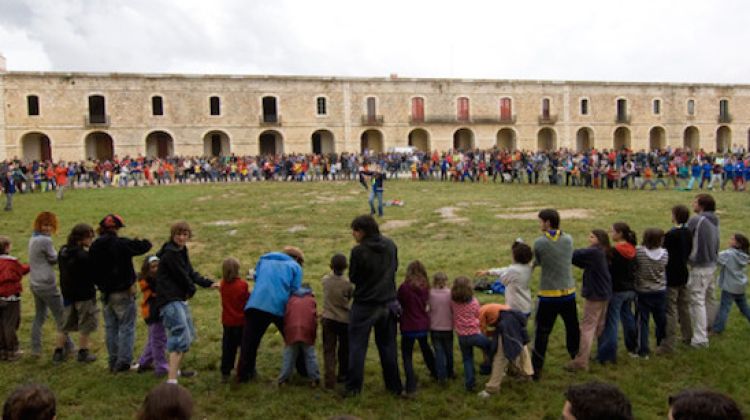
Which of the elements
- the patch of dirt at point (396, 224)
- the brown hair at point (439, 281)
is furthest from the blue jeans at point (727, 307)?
the patch of dirt at point (396, 224)

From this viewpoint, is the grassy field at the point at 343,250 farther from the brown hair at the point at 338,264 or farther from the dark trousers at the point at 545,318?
the brown hair at the point at 338,264

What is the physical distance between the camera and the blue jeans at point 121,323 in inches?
202

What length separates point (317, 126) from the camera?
1436 inches

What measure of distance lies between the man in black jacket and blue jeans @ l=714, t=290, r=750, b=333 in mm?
3461

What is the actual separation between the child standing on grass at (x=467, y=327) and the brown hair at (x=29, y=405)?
3.12 meters

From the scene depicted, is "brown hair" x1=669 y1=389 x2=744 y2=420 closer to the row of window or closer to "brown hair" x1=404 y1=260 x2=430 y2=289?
"brown hair" x1=404 y1=260 x2=430 y2=289

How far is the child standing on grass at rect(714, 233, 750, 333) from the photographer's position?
5.73 m

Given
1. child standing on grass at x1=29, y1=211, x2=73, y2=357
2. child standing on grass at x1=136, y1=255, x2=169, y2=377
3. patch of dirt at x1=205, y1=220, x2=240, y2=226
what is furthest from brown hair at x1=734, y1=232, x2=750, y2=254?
patch of dirt at x1=205, y1=220, x2=240, y2=226

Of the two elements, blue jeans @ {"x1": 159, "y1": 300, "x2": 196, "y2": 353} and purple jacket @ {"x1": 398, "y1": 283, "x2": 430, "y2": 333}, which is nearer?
blue jeans @ {"x1": 159, "y1": 300, "x2": 196, "y2": 353}

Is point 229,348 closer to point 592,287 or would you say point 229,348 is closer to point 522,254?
point 522,254

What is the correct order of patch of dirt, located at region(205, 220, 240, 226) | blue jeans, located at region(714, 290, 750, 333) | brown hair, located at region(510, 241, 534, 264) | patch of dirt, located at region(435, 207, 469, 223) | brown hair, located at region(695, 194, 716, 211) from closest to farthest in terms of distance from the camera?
brown hair, located at region(510, 241, 534, 264) < brown hair, located at region(695, 194, 716, 211) < blue jeans, located at region(714, 290, 750, 333) < patch of dirt, located at region(435, 207, 469, 223) < patch of dirt, located at region(205, 220, 240, 226)

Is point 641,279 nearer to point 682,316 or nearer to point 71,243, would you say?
point 682,316

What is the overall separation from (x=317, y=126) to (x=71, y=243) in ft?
104

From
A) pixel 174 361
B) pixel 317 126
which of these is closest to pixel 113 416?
pixel 174 361
